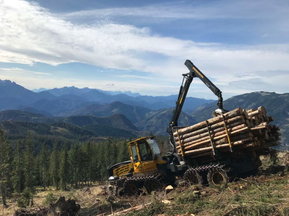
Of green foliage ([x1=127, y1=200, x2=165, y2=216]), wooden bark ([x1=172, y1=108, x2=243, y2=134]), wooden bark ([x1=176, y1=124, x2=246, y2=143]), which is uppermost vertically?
wooden bark ([x1=172, y1=108, x2=243, y2=134])

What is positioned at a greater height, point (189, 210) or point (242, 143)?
point (242, 143)

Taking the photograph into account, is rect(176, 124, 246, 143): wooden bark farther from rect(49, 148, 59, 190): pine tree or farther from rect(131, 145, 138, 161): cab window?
rect(49, 148, 59, 190): pine tree

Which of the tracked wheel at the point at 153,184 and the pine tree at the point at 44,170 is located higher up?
the pine tree at the point at 44,170

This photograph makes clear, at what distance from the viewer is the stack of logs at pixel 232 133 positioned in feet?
51.1

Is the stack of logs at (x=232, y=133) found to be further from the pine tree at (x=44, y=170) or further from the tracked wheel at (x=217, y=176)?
the pine tree at (x=44, y=170)

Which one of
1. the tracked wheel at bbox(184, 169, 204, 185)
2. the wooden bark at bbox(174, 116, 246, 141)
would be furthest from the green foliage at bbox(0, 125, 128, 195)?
the tracked wheel at bbox(184, 169, 204, 185)

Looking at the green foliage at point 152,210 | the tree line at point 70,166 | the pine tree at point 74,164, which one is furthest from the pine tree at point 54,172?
the green foliage at point 152,210

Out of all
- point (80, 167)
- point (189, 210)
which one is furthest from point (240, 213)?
point (80, 167)

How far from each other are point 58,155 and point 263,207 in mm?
88973

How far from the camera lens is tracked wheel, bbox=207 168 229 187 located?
52.7 ft

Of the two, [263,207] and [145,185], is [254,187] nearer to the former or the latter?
[263,207]

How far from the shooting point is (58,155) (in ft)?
307

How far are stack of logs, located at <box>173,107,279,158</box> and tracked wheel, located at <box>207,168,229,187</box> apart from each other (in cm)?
95

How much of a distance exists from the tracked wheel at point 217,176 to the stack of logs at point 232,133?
95 cm
